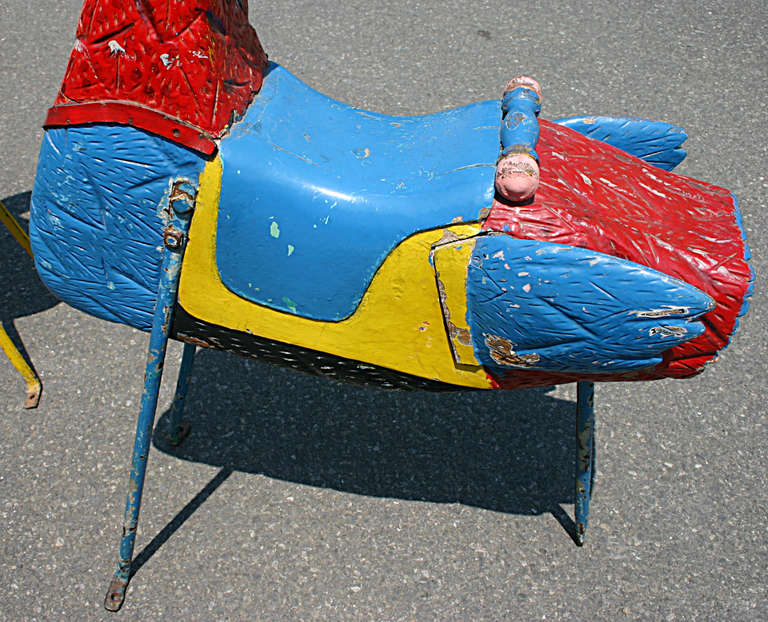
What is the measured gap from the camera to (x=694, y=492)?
222cm

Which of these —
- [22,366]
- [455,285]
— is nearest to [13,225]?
[22,366]

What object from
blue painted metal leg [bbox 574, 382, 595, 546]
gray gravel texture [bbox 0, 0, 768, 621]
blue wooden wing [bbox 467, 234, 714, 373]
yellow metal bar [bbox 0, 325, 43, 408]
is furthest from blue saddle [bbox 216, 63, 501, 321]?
yellow metal bar [bbox 0, 325, 43, 408]

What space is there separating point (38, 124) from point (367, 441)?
2182 millimetres

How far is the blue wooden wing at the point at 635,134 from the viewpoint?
67.1 inches

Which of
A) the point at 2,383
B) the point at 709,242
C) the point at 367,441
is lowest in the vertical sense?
the point at 2,383

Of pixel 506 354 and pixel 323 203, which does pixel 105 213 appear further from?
pixel 506 354

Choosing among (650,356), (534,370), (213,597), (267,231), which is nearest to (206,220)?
(267,231)

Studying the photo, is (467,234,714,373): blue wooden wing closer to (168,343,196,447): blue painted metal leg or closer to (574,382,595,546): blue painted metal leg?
(574,382,595,546): blue painted metal leg

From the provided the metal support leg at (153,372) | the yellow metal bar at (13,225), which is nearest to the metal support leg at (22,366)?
the yellow metal bar at (13,225)

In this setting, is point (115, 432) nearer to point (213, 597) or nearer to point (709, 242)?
point (213, 597)

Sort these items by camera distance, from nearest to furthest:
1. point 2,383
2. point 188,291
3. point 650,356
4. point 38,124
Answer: point 650,356 < point 188,291 < point 2,383 < point 38,124

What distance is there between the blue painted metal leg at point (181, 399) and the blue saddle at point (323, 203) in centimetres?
68

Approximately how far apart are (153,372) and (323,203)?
560 mm

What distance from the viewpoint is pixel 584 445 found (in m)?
1.88
